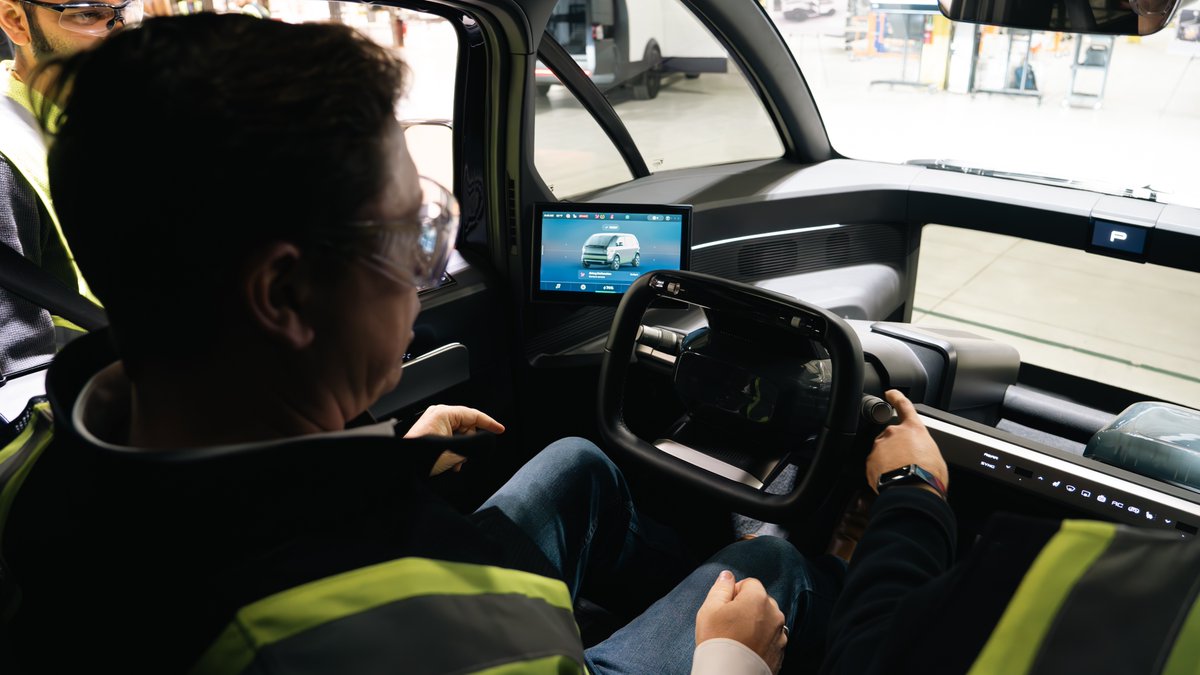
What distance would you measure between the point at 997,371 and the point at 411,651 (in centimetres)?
237

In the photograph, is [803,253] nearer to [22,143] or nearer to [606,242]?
[606,242]

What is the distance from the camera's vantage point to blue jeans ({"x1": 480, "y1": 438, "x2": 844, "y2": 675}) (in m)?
1.53

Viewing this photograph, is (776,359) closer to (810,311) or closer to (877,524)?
(810,311)

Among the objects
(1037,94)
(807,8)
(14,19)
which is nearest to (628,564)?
(14,19)

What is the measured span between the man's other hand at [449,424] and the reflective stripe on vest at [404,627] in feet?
2.52

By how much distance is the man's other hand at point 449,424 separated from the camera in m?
1.64

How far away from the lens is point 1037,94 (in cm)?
700

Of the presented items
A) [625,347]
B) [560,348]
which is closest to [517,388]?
[560,348]

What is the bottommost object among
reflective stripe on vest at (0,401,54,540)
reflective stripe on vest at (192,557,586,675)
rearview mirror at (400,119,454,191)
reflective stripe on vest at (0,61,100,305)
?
reflective stripe on vest at (192,557,586,675)

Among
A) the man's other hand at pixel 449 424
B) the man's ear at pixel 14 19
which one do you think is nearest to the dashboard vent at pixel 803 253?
the man's other hand at pixel 449 424

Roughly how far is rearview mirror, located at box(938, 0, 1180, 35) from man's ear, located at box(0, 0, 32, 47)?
2307 mm

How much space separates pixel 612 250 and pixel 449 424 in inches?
46.6

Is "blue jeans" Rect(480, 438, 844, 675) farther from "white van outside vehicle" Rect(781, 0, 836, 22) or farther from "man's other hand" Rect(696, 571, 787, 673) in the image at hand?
"white van outside vehicle" Rect(781, 0, 836, 22)

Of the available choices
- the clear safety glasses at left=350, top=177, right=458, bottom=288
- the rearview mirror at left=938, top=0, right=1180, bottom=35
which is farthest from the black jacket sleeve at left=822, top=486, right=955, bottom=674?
the rearview mirror at left=938, top=0, right=1180, bottom=35
